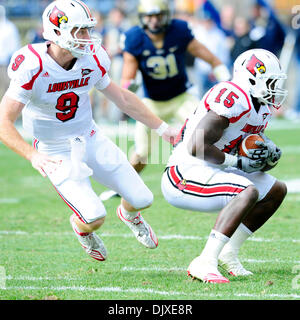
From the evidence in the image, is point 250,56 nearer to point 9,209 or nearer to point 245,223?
point 245,223

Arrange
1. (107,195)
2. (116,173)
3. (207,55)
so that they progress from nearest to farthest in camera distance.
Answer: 1. (116,173)
2. (107,195)
3. (207,55)

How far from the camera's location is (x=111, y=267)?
4758 millimetres

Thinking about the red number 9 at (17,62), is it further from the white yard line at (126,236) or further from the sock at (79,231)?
the white yard line at (126,236)

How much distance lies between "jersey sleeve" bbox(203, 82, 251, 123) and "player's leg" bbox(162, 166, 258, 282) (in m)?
0.37

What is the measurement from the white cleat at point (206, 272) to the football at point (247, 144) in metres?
0.69

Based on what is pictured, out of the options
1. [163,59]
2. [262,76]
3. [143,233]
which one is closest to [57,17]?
[262,76]

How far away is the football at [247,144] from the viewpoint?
Result: 174 inches

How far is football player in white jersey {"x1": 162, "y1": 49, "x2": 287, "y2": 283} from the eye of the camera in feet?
14.1

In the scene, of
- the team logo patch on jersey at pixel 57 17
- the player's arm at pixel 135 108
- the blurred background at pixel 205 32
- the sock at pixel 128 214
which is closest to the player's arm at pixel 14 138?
the team logo patch on jersey at pixel 57 17

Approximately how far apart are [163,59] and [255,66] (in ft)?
10.0

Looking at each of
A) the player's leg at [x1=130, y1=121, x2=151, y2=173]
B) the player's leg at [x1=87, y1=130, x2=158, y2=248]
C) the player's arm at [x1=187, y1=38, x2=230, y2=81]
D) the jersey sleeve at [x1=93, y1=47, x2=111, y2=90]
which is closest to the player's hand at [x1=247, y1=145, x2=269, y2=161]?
the player's leg at [x1=87, y1=130, x2=158, y2=248]

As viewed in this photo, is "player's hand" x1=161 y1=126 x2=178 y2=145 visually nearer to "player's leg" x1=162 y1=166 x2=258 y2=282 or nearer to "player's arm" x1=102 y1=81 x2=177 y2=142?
"player's arm" x1=102 y1=81 x2=177 y2=142

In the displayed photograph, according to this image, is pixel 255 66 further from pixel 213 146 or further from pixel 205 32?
pixel 205 32

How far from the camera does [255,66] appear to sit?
441cm
